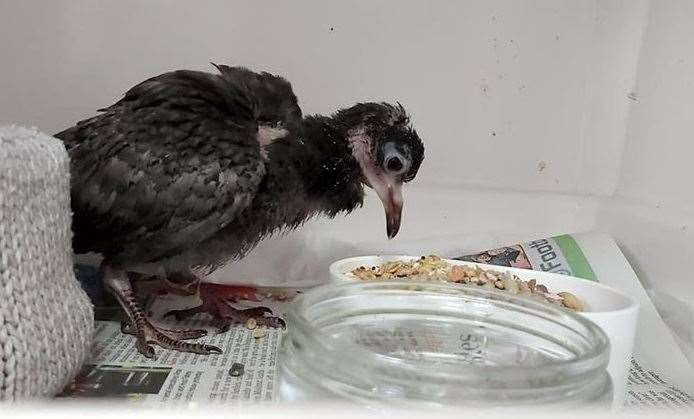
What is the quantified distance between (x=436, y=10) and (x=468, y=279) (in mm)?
551

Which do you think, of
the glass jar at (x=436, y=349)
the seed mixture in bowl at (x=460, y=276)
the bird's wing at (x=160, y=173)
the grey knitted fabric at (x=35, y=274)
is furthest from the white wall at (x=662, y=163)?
the grey knitted fabric at (x=35, y=274)

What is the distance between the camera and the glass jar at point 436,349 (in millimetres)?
502

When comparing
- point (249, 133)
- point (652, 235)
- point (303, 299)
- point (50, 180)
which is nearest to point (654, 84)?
point (652, 235)

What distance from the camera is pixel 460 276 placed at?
937mm

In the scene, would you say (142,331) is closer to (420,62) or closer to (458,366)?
(458,366)

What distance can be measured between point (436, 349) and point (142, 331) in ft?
1.33

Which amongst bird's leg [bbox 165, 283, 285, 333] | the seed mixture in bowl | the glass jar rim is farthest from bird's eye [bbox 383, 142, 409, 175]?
the glass jar rim

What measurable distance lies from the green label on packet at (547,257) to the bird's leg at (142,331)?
440mm

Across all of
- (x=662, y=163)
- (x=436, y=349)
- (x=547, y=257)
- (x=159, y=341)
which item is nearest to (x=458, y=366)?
(x=436, y=349)

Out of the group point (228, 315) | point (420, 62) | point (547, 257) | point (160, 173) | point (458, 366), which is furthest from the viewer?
point (420, 62)

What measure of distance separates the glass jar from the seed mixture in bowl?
0.19m

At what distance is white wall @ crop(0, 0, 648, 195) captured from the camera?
1208 mm

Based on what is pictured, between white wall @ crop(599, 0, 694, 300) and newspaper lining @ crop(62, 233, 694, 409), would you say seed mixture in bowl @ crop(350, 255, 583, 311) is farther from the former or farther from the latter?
white wall @ crop(599, 0, 694, 300)

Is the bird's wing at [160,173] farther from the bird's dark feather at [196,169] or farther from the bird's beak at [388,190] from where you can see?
the bird's beak at [388,190]
